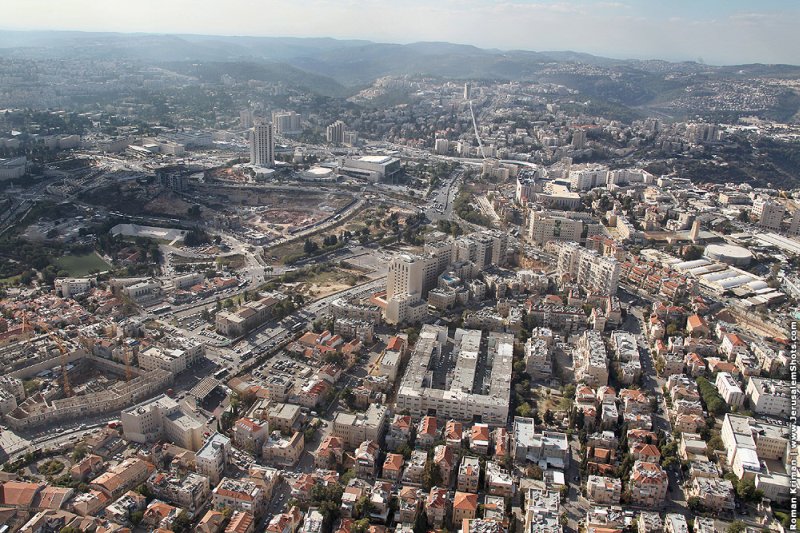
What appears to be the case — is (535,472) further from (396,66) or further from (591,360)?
(396,66)

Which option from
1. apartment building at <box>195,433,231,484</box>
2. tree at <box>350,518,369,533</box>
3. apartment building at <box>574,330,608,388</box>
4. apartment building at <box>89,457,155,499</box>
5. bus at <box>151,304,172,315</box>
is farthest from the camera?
bus at <box>151,304,172,315</box>

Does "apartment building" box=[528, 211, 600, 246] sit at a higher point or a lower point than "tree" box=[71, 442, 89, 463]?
higher

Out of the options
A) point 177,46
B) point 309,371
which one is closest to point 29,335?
point 309,371

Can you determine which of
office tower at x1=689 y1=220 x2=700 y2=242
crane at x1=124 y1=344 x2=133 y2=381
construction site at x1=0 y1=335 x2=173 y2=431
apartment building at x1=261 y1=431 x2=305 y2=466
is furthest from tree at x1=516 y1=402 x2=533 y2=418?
office tower at x1=689 y1=220 x2=700 y2=242

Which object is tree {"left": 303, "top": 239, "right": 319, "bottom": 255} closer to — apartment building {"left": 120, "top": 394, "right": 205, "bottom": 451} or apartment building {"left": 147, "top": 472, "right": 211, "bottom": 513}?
apartment building {"left": 120, "top": 394, "right": 205, "bottom": 451}

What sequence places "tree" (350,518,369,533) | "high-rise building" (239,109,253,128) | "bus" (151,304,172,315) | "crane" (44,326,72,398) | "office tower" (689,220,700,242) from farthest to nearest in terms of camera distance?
1. "high-rise building" (239,109,253,128)
2. "office tower" (689,220,700,242)
3. "bus" (151,304,172,315)
4. "crane" (44,326,72,398)
5. "tree" (350,518,369,533)

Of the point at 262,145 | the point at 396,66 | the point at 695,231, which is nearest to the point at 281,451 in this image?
the point at 695,231

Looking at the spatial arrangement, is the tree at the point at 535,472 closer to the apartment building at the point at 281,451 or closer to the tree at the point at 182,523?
the apartment building at the point at 281,451
